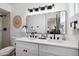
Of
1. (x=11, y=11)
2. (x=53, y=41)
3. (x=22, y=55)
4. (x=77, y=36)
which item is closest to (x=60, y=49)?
(x=53, y=41)

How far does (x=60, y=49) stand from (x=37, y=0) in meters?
0.76

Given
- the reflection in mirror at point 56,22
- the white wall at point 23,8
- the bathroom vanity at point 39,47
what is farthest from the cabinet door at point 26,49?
the reflection in mirror at point 56,22

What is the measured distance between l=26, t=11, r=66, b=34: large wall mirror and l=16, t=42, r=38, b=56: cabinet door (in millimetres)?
223

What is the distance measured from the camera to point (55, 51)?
1275 millimetres

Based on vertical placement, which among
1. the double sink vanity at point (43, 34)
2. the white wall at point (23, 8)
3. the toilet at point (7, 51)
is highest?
the white wall at point (23, 8)

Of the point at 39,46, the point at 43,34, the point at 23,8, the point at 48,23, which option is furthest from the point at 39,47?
the point at 23,8

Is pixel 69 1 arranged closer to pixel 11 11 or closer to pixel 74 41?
pixel 74 41

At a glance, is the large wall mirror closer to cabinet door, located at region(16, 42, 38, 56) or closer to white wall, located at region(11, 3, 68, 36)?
white wall, located at region(11, 3, 68, 36)

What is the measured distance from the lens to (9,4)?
1347 mm

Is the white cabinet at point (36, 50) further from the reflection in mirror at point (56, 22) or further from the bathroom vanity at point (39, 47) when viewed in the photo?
the reflection in mirror at point (56, 22)

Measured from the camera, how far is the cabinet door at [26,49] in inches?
54.3

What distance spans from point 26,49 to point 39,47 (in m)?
0.20

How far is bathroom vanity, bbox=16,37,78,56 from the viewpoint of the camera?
49.4 inches

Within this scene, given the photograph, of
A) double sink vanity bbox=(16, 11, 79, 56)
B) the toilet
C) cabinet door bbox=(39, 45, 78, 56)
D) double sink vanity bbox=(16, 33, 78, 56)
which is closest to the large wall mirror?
double sink vanity bbox=(16, 11, 79, 56)
